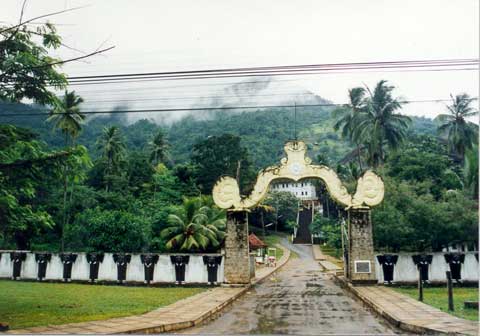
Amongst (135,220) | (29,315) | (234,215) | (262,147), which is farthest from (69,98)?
(262,147)

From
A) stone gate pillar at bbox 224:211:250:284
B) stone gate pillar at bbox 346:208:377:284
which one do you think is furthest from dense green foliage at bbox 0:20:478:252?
stone gate pillar at bbox 224:211:250:284

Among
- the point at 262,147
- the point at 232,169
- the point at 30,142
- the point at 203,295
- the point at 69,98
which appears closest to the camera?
the point at 30,142

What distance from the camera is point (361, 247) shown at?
16844 mm

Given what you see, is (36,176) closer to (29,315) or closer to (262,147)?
(29,315)

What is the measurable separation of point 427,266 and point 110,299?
11.2 meters

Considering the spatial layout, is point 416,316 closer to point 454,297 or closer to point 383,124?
point 454,297

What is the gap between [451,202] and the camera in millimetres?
18031

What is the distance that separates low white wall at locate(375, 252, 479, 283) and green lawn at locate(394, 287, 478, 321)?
549 millimetres

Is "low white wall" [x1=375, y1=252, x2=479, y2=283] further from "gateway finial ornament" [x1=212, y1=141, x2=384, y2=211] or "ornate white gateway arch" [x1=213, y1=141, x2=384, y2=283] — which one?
"gateway finial ornament" [x1=212, y1=141, x2=384, y2=211]

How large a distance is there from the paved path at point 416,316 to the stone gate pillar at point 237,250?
483 cm

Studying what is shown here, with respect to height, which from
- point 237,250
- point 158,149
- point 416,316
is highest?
point 158,149

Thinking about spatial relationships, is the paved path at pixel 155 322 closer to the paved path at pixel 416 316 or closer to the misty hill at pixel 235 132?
the paved path at pixel 416 316

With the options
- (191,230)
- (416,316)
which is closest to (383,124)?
(191,230)

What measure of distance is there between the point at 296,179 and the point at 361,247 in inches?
140
